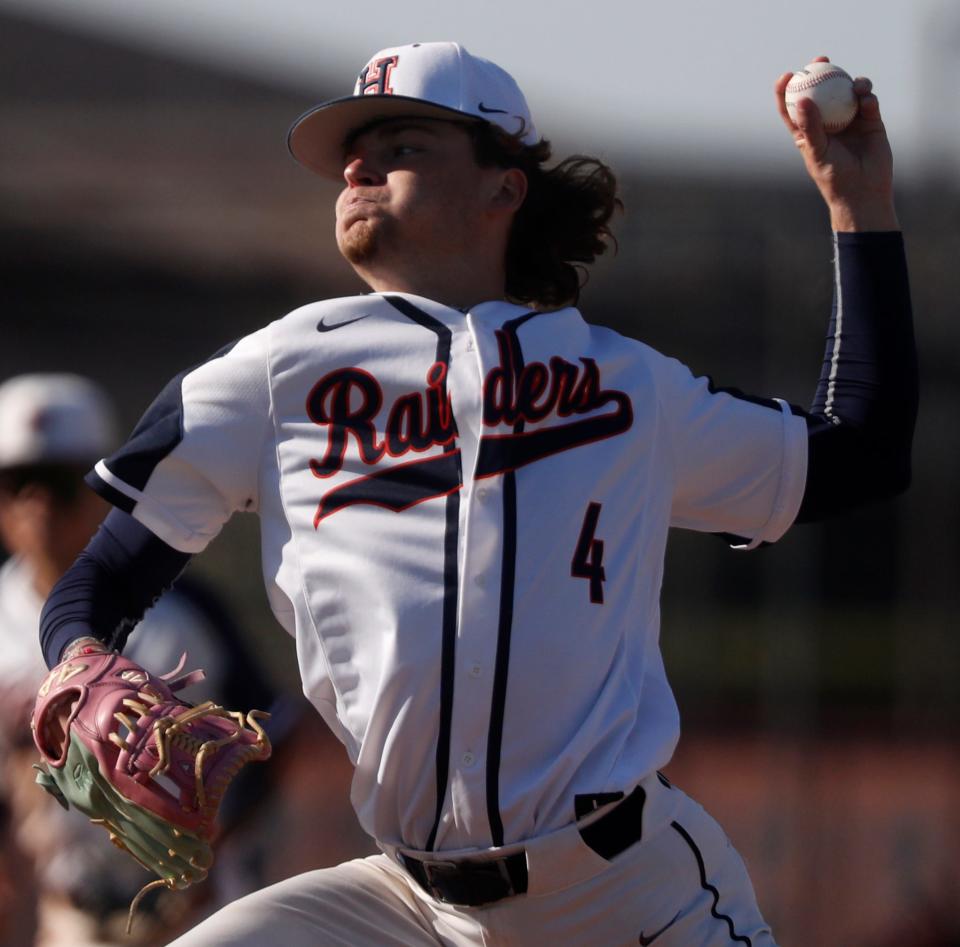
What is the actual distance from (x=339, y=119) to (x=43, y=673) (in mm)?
2288

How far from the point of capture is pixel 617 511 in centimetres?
276

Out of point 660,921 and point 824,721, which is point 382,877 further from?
point 824,721

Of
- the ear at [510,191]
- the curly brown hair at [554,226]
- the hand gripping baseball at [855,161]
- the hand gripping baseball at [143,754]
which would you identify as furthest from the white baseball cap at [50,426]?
the hand gripping baseball at [855,161]

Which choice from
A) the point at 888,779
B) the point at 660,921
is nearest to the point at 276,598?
the point at 660,921

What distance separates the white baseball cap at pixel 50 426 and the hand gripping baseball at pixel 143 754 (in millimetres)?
2566

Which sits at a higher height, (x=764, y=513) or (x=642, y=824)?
(x=764, y=513)

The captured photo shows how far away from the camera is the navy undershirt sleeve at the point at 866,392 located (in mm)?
2900

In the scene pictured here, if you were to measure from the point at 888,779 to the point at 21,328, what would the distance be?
9.32 meters

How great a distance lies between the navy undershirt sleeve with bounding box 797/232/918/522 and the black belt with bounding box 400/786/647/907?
621 millimetres

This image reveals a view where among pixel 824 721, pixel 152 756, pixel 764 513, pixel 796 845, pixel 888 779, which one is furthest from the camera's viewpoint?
pixel 824 721

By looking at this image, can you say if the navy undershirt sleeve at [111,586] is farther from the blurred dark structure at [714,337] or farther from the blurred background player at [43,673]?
the blurred dark structure at [714,337]

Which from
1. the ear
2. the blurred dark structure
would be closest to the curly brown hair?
the ear

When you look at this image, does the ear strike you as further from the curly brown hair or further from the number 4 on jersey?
the number 4 on jersey

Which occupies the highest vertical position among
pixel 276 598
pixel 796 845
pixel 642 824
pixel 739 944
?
pixel 276 598
